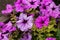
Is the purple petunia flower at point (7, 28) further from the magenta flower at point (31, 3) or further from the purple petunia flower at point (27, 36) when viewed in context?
the magenta flower at point (31, 3)

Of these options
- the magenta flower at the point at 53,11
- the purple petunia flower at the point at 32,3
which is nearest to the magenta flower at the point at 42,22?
the magenta flower at the point at 53,11

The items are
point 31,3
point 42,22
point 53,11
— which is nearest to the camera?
point 42,22

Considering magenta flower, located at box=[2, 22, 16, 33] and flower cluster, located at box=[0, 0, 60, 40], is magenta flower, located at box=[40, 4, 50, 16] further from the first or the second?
magenta flower, located at box=[2, 22, 16, 33]

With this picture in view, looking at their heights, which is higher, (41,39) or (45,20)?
(45,20)

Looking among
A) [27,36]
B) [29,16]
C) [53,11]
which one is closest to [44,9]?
[53,11]

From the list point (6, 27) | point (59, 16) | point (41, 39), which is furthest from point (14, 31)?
point (59, 16)

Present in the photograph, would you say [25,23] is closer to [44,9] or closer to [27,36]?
[27,36]

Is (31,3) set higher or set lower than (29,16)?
higher

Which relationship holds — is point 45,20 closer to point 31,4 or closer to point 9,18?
point 31,4
